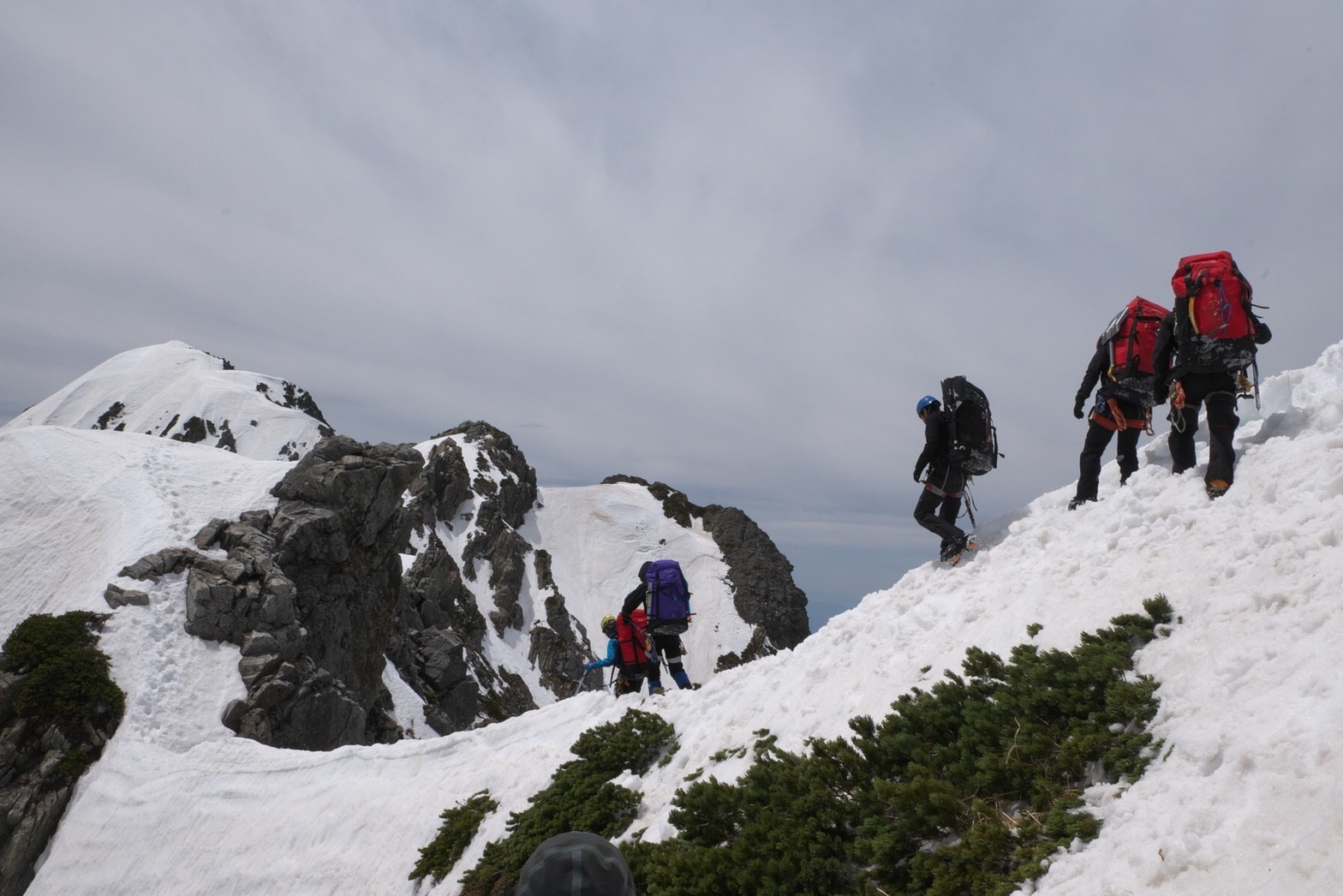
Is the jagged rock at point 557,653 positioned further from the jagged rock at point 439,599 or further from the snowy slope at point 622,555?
the jagged rock at point 439,599

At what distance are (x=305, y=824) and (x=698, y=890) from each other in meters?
11.1

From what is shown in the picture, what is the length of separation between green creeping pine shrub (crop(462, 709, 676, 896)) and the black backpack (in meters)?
6.13

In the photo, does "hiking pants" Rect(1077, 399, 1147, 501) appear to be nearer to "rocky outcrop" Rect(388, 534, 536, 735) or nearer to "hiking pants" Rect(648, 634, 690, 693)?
"hiking pants" Rect(648, 634, 690, 693)

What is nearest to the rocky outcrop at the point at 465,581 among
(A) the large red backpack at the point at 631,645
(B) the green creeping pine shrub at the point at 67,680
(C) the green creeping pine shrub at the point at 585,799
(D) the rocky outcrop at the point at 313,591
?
(D) the rocky outcrop at the point at 313,591

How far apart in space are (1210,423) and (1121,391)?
163 centimetres

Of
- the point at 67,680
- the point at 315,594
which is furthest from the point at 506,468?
the point at 67,680

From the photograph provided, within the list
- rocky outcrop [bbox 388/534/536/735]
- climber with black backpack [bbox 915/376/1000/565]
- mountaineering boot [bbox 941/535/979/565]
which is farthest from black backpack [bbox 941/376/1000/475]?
rocky outcrop [bbox 388/534/536/735]

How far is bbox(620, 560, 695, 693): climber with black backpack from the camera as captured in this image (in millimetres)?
12898

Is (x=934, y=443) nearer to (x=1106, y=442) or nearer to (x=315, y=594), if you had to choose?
(x=1106, y=442)

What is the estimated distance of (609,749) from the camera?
1047 centimetres

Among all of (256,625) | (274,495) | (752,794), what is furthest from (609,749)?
(274,495)

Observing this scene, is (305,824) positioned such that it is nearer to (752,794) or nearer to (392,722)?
(752,794)

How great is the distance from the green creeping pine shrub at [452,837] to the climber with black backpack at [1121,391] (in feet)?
33.9

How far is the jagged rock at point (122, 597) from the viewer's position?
2112 cm
